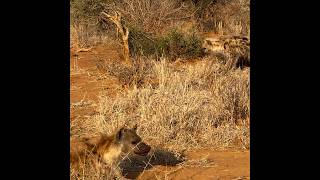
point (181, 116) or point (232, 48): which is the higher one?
point (232, 48)

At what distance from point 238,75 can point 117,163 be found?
5.63 metres

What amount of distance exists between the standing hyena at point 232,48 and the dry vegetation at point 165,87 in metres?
0.30

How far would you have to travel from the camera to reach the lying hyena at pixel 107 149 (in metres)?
5.10

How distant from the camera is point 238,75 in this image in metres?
10.4

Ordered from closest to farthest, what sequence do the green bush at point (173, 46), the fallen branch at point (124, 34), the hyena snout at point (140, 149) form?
the hyena snout at point (140, 149) → the fallen branch at point (124, 34) → the green bush at point (173, 46)

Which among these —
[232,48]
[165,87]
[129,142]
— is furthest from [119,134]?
[232,48]

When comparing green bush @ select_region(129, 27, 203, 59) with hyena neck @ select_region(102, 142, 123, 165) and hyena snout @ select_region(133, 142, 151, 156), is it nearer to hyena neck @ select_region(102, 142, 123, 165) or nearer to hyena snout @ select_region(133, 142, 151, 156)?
hyena snout @ select_region(133, 142, 151, 156)

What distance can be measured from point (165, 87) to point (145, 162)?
9.61 ft

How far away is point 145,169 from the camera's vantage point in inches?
226

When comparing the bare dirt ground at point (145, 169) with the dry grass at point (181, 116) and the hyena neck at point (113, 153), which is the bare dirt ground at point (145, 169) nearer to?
the dry grass at point (181, 116)

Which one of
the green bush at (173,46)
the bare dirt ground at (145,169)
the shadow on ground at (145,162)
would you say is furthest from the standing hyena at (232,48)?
the shadow on ground at (145,162)

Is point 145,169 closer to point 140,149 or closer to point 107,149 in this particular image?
point 140,149

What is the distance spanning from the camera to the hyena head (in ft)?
17.3
